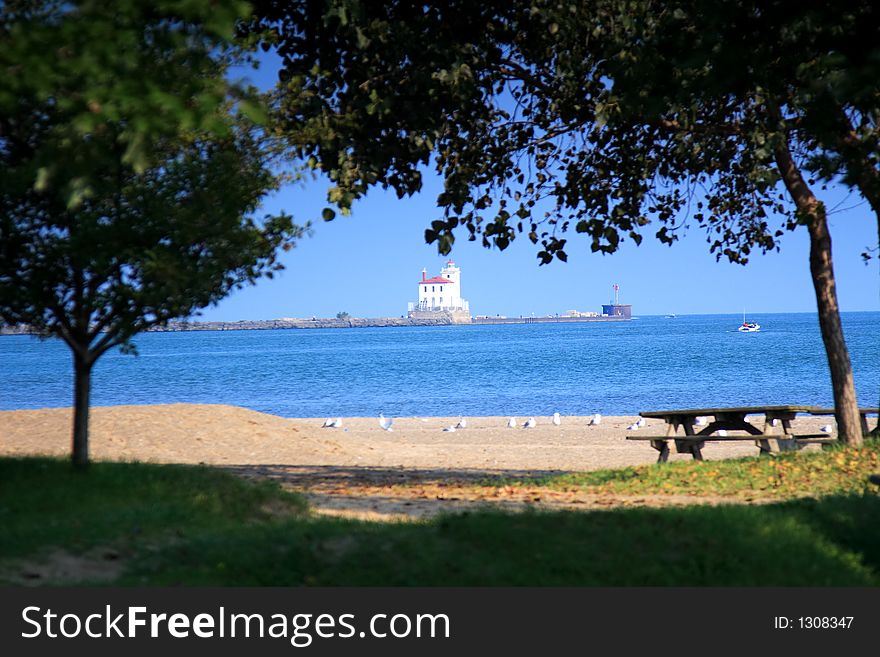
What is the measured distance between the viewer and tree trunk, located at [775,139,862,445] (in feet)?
46.6

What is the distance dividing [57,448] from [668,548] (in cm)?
1522

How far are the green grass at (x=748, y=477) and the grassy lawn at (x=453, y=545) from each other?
225 centimetres

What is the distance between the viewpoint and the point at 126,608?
5.98 metres

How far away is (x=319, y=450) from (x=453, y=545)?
12.8m

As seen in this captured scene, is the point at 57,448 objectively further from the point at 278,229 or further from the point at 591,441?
the point at 591,441

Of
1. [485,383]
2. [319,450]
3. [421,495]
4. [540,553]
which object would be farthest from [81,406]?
[485,383]

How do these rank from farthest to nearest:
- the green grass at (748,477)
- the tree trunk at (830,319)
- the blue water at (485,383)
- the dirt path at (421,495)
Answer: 1. the blue water at (485,383)
2. the tree trunk at (830,319)
3. the green grass at (748,477)
4. the dirt path at (421,495)

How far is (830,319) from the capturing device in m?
14.2

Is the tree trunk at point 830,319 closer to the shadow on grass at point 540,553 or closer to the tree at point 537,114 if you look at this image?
the tree at point 537,114

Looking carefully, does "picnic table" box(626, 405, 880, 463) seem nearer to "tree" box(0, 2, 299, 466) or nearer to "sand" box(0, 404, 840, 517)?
"sand" box(0, 404, 840, 517)

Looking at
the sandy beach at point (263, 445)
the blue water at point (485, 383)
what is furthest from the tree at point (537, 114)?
the blue water at point (485, 383)

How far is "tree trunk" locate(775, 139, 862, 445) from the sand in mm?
4734

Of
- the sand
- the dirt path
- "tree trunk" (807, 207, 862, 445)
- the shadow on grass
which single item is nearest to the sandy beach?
the sand

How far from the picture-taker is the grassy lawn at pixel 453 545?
6.74 m
